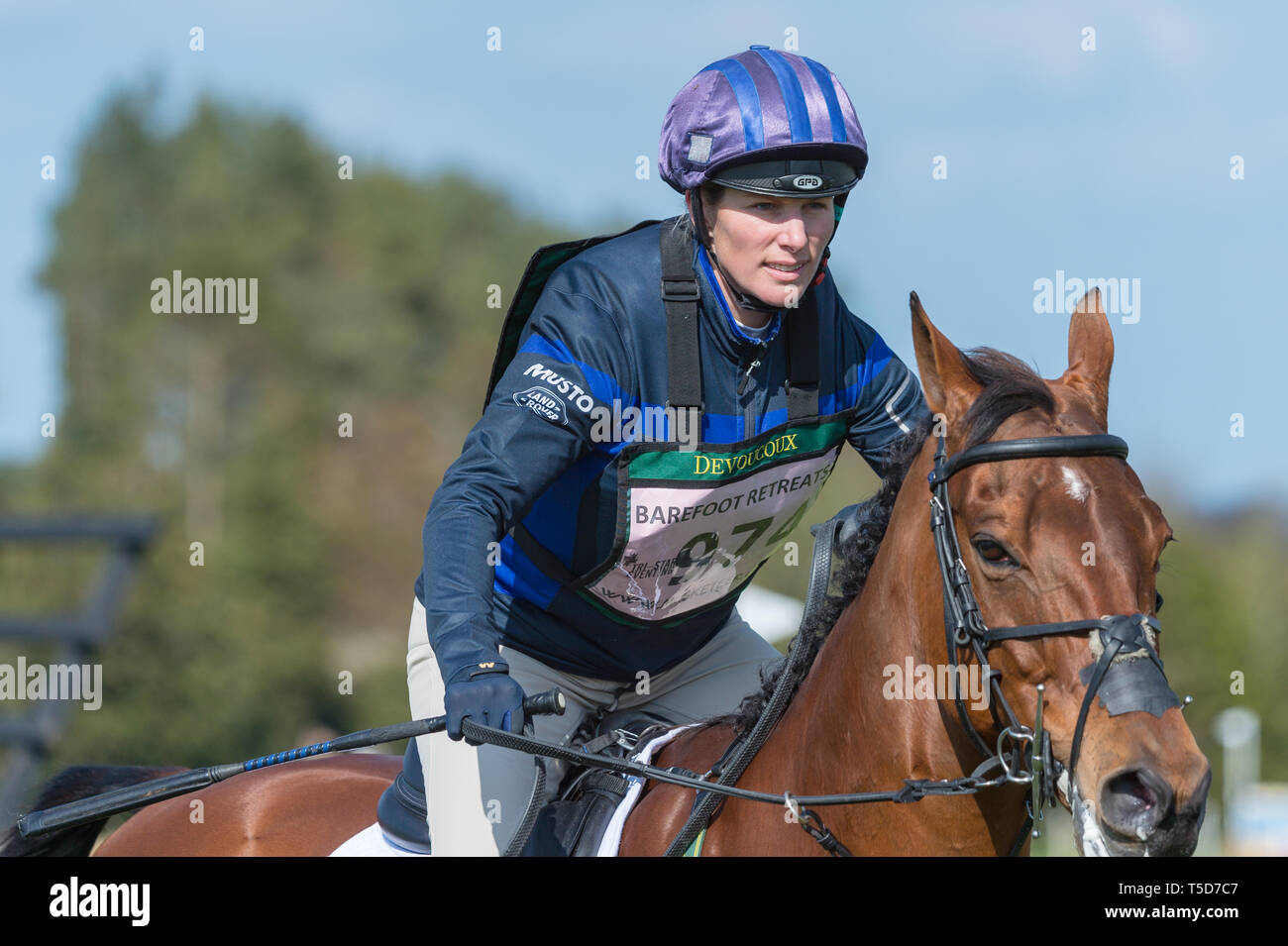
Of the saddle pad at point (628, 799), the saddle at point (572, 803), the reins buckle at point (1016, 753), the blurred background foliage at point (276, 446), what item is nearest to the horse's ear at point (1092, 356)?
the reins buckle at point (1016, 753)

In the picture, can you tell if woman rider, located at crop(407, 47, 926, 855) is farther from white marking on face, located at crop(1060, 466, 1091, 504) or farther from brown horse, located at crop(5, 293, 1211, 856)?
white marking on face, located at crop(1060, 466, 1091, 504)

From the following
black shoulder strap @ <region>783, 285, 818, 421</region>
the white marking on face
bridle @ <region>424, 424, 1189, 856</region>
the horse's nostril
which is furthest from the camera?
black shoulder strap @ <region>783, 285, 818, 421</region>

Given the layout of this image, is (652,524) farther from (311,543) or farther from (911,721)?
(311,543)

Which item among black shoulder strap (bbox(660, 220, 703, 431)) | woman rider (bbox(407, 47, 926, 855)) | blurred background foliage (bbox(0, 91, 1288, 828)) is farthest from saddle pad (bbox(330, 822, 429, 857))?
blurred background foliage (bbox(0, 91, 1288, 828))

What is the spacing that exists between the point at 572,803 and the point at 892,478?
1.23 m

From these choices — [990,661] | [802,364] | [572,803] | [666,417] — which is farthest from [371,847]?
[990,661]

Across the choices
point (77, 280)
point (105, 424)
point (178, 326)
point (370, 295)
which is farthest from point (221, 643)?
point (370, 295)

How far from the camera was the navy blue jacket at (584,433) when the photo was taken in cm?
337

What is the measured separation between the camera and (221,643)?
36.2m

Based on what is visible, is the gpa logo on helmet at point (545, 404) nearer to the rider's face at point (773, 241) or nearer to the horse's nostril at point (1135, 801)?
the rider's face at point (773, 241)

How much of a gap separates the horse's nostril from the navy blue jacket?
4.43 feet

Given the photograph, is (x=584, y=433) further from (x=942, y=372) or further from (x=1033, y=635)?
(x=1033, y=635)

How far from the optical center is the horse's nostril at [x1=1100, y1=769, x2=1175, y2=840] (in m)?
2.58
